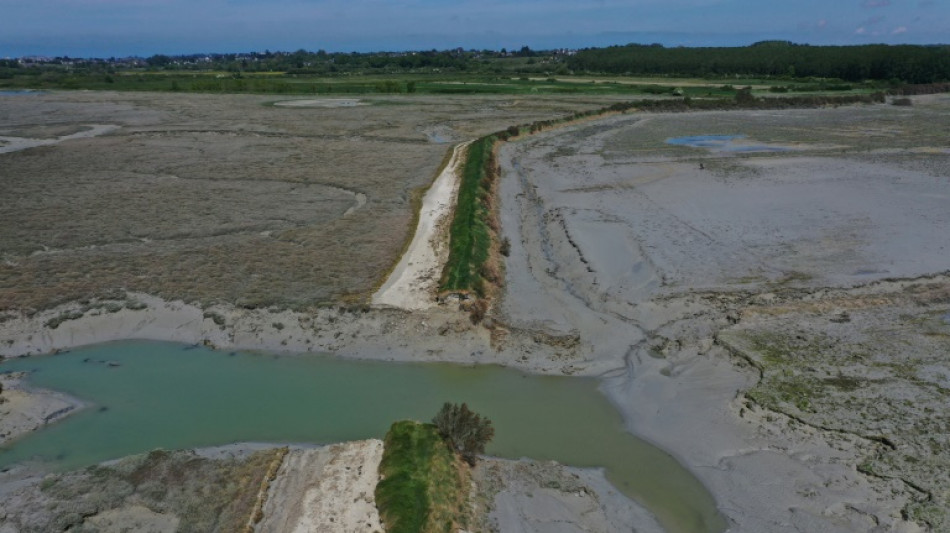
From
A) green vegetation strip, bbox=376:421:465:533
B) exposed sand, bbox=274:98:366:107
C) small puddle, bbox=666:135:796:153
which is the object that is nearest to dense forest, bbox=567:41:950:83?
small puddle, bbox=666:135:796:153

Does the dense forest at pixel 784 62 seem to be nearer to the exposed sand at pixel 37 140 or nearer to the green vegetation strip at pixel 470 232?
the green vegetation strip at pixel 470 232

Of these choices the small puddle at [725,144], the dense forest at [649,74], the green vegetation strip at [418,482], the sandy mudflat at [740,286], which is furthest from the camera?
the dense forest at [649,74]

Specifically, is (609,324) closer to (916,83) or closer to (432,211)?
(432,211)

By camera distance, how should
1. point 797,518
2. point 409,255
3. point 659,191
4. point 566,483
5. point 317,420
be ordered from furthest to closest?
point 659,191 < point 409,255 < point 317,420 < point 566,483 < point 797,518

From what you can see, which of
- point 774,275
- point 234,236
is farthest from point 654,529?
point 234,236

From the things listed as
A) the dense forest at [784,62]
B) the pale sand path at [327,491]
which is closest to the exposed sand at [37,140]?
the pale sand path at [327,491]

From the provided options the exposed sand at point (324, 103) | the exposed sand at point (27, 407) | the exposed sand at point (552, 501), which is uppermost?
the exposed sand at point (324, 103)

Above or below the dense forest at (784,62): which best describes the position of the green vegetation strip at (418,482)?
below
